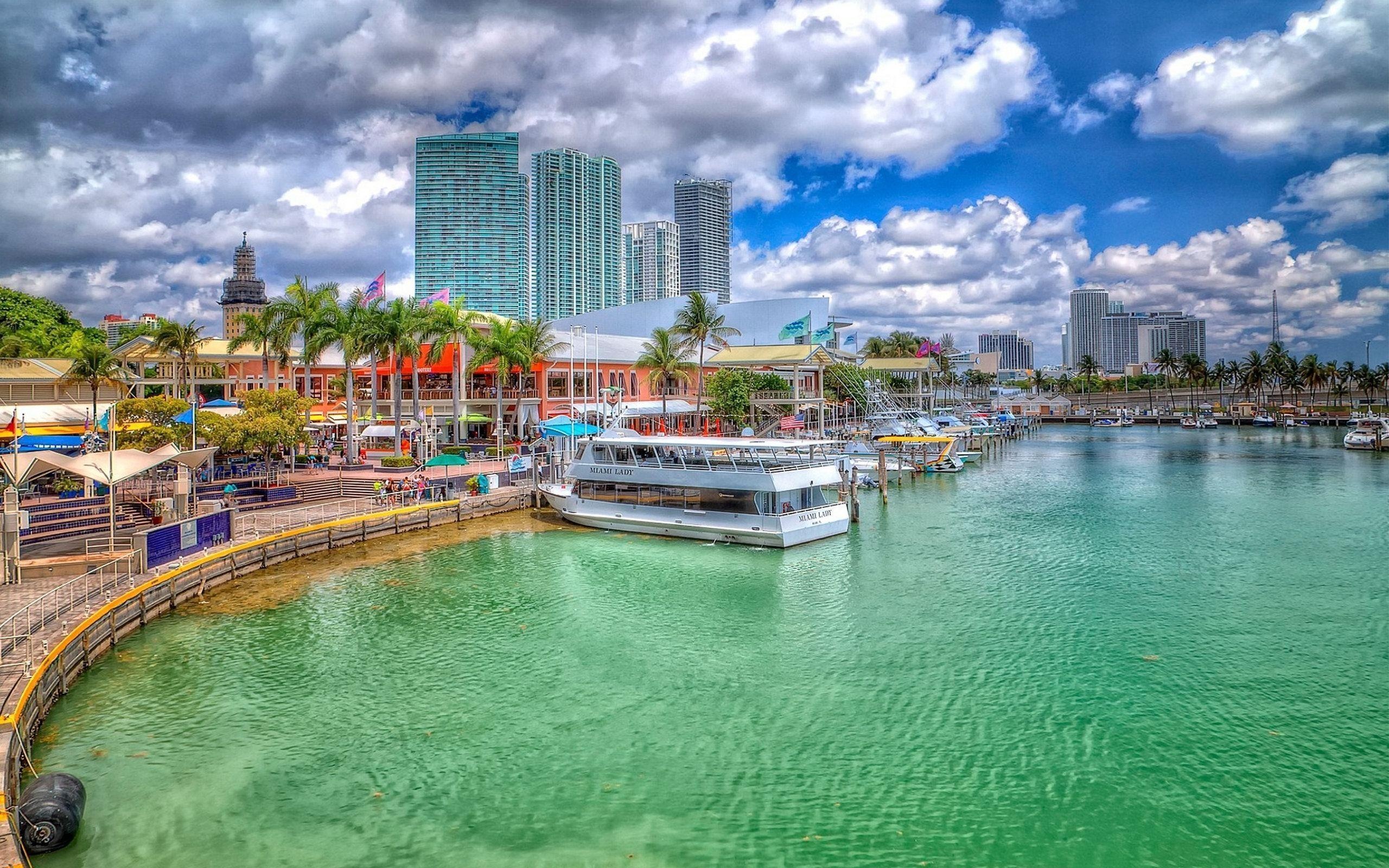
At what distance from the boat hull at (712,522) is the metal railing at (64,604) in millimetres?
19145

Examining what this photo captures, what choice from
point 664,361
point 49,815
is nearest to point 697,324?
point 664,361

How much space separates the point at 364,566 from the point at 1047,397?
168001mm

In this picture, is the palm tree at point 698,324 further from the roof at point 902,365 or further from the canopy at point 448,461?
the roof at point 902,365

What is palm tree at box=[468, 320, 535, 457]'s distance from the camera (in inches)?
2306

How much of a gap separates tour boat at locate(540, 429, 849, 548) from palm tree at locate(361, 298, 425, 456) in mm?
16622

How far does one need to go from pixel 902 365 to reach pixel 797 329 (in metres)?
16.5

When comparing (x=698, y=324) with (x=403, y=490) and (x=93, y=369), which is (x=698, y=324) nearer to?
(x=403, y=490)

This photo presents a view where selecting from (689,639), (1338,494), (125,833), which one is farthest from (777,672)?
(1338,494)

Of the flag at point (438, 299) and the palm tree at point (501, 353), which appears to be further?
the flag at point (438, 299)

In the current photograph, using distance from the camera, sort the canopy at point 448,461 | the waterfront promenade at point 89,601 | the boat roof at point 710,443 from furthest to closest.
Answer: the canopy at point 448,461
the boat roof at point 710,443
the waterfront promenade at point 89,601

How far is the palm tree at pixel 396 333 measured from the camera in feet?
165

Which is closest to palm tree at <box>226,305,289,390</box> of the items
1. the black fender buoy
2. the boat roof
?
the boat roof

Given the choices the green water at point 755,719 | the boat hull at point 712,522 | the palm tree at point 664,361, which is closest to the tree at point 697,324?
the palm tree at point 664,361

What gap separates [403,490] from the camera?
134 feet
